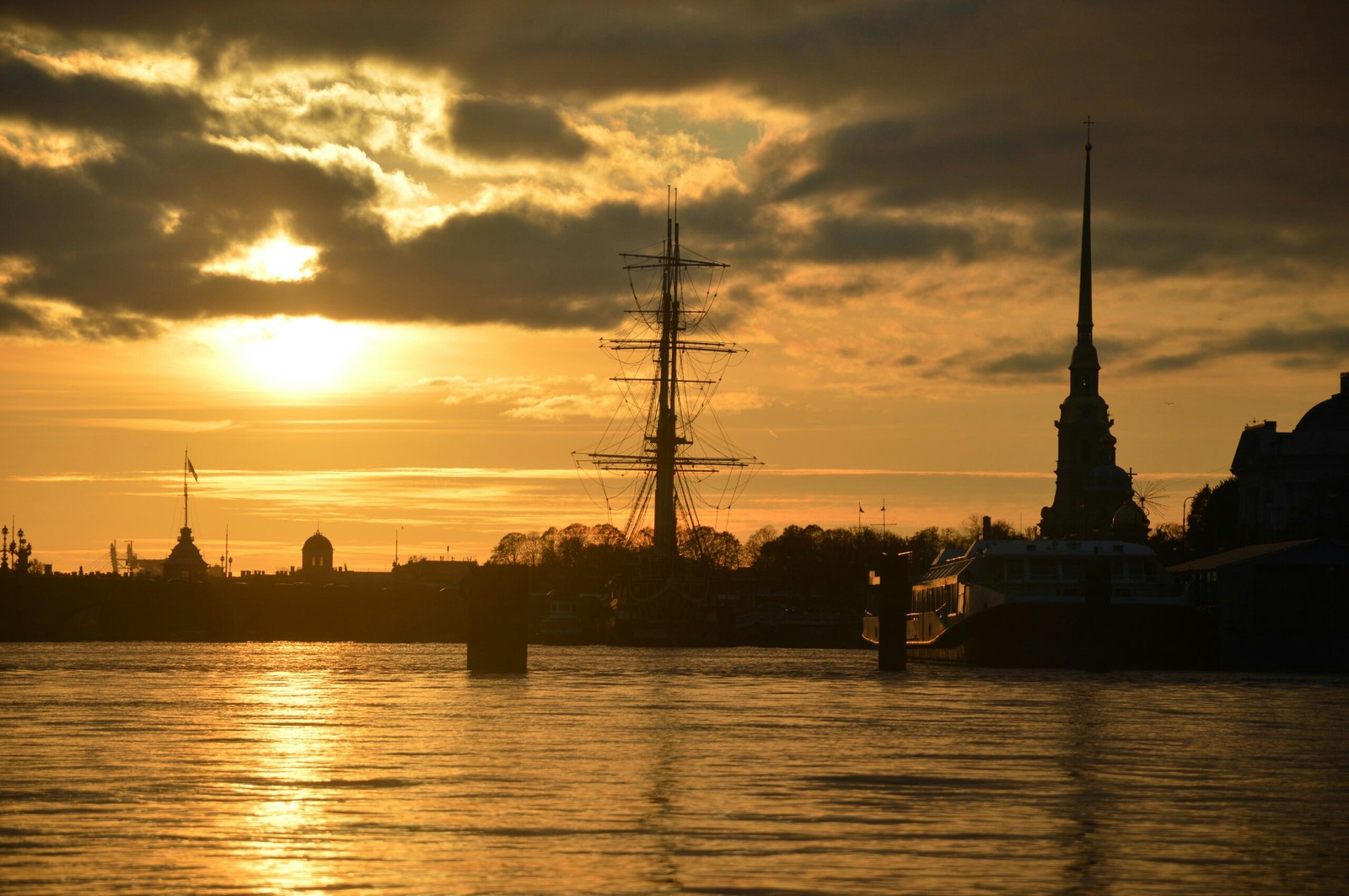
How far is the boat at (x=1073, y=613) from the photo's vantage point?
83500mm

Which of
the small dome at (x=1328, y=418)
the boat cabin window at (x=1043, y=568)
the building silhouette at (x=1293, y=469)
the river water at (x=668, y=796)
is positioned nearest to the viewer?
the river water at (x=668, y=796)

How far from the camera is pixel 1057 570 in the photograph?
8825cm

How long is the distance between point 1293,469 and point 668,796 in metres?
145

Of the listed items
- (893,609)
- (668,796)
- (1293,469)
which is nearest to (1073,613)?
(893,609)

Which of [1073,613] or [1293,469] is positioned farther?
[1293,469]

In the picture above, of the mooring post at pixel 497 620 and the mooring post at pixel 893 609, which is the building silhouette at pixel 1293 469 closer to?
the mooring post at pixel 893 609

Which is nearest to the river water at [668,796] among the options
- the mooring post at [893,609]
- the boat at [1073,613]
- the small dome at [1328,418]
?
the mooring post at [893,609]

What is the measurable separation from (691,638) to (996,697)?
104 metres

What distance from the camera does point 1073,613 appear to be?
84.0 metres

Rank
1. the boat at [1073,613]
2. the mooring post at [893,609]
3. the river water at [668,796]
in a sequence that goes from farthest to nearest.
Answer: the boat at [1073,613], the mooring post at [893,609], the river water at [668,796]

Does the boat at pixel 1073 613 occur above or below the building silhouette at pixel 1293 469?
below

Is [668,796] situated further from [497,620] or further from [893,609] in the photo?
[893,609]

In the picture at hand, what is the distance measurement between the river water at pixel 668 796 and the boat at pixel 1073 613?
28.9m

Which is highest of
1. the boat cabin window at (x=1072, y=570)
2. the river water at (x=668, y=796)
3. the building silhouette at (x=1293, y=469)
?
the building silhouette at (x=1293, y=469)
